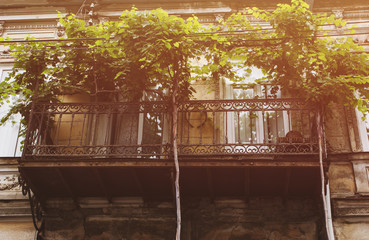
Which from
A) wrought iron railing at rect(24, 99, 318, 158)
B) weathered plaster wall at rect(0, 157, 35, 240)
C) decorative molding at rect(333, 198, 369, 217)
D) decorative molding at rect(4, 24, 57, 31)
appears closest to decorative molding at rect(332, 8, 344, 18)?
wrought iron railing at rect(24, 99, 318, 158)

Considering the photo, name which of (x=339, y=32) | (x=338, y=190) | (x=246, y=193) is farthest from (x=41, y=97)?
(x=339, y=32)

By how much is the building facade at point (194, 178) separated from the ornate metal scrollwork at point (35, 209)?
0.09ft

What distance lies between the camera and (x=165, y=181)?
22.4ft

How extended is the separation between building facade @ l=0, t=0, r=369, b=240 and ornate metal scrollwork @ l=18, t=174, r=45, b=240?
3 cm

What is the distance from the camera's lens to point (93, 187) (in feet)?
23.3

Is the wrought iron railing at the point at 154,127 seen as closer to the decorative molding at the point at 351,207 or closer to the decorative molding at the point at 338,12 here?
the decorative molding at the point at 351,207

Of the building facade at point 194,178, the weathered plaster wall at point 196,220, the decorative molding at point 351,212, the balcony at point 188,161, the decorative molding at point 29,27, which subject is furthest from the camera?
the decorative molding at point 29,27

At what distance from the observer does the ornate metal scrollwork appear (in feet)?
22.7

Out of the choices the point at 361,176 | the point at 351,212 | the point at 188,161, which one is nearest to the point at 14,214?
the point at 188,161

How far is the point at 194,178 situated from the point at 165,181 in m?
0.48

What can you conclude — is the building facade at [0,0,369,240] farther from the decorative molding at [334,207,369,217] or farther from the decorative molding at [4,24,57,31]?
the decorative molding at [4,24,57,31]

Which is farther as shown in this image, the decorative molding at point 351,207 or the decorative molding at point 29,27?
the decorative molding at point 29,27

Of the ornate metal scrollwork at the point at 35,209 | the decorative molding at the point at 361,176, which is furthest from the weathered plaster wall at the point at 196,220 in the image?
the decorative molding at the point at 361,176

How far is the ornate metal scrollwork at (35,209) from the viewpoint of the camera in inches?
273
